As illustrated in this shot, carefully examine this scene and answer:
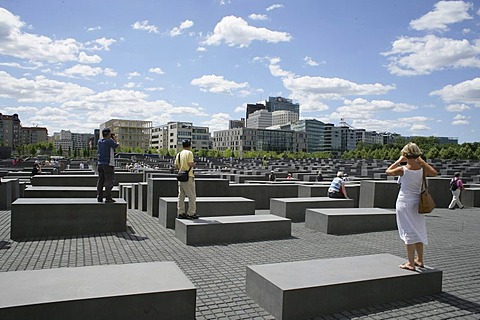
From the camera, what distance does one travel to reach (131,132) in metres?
172

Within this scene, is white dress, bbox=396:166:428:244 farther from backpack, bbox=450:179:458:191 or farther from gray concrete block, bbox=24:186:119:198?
backpack, bbox=450:179:458:191

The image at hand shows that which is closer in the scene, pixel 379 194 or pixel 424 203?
pixel 424 203

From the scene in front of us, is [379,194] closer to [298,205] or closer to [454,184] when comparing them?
[454,184]

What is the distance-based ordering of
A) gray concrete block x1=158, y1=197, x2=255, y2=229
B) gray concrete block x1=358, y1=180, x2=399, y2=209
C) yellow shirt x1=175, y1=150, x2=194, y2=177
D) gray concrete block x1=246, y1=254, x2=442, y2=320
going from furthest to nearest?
gray concrete block x1=358, y1=180, x2=399, y2=209
gray concrete block x1=158, y1=197, x2=255, y2=229
yellow shirt x1=175, y1=150, x2=194, y2=177
gray concrete block x1=246, y1=254, x2=442, y2=320

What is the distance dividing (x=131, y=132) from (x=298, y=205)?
168 meters

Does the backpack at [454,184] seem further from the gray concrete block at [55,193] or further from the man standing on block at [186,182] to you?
the gray concrete block at [55,193]

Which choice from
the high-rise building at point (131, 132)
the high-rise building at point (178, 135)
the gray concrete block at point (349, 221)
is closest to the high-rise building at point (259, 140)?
the high-rise building at point (178, 135)

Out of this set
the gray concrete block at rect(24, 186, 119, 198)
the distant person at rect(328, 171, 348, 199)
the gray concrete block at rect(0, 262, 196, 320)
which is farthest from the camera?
the distant person at rect(328, 171, 348, 199)

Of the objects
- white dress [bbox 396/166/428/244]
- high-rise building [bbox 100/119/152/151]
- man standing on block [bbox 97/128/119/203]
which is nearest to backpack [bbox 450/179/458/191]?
white dress [bbox 396/166/428/244]

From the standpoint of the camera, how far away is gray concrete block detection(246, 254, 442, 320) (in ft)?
15.1

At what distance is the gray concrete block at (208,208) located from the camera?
10.4 meters

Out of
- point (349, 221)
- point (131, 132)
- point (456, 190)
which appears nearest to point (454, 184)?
point (456, 190)

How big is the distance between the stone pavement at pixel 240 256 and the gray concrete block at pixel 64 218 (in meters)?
0.30

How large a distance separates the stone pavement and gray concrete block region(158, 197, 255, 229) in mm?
348
